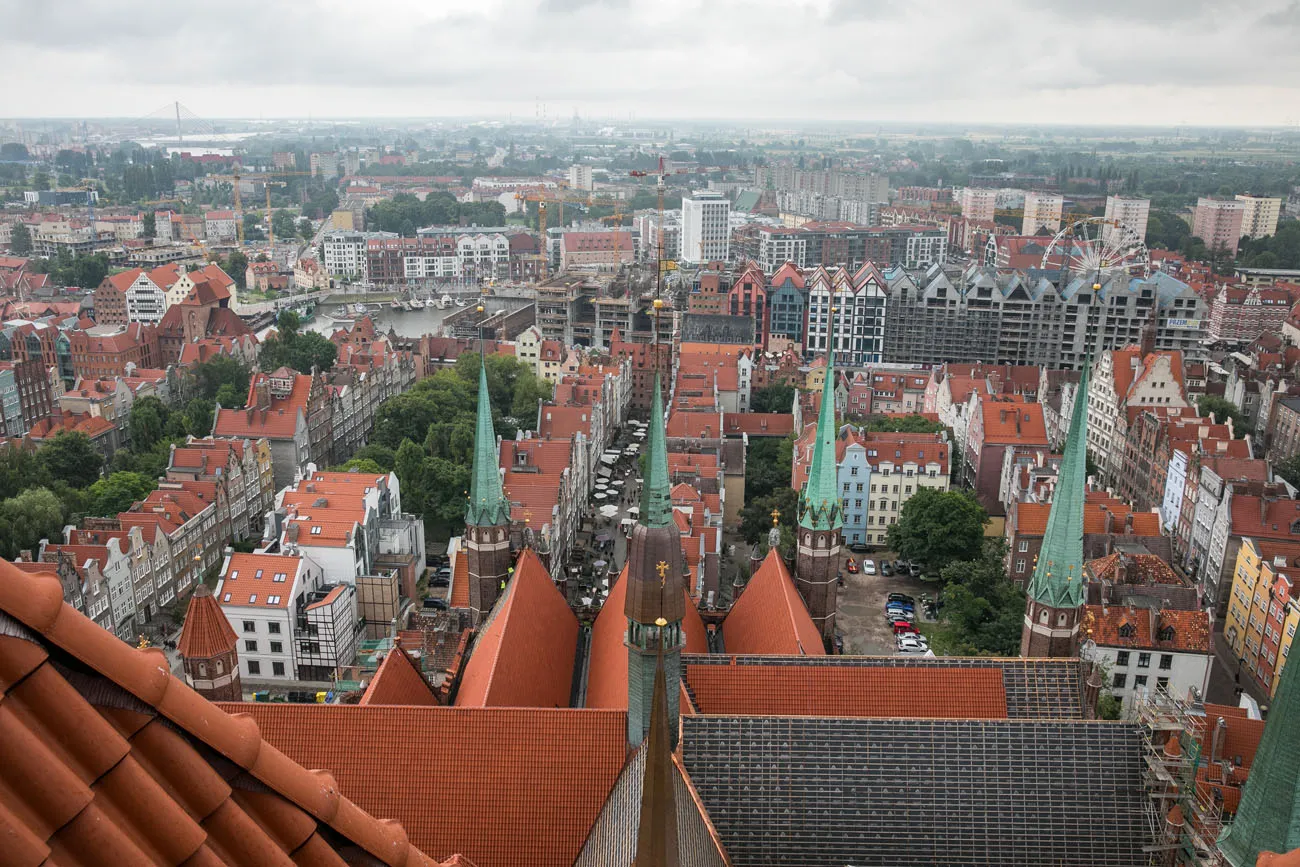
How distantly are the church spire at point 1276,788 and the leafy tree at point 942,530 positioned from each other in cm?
4075

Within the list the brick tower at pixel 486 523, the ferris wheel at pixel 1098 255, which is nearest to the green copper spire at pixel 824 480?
the brick tower at pixel 486 523

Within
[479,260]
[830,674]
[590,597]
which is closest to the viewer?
[830,674]

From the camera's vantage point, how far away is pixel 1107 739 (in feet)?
79.9

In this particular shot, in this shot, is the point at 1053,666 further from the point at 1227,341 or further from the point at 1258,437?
the point at 1227,341

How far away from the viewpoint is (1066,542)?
106ft

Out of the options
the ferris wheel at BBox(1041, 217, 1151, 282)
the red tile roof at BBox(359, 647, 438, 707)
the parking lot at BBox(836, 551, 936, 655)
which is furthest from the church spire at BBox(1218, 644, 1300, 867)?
the ferris wheel at BBox(1041, 217, 1151, 282)

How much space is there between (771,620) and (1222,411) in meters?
64.7

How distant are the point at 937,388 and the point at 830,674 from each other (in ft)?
193

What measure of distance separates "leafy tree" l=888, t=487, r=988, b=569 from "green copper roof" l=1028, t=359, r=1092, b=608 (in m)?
24.6

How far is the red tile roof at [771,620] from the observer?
32.3 m

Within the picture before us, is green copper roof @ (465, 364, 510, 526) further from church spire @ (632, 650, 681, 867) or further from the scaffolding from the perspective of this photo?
church spire @ (632, 650, 681, 867)

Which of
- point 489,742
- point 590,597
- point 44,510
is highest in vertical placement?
point 489,742

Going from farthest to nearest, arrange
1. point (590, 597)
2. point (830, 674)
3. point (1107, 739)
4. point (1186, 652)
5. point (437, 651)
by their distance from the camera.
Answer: point (590, 597) < point (1186, 652) < point (437, 651) < point (830, 674) < point (1107, 739)

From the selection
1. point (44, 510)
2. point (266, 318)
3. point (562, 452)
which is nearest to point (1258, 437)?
point (562, 452)
